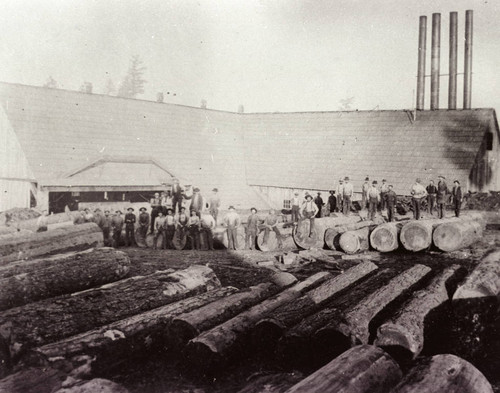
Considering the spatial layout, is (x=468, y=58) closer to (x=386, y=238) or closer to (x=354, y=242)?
(x=386, y=238)

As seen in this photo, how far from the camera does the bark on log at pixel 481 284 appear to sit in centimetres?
761

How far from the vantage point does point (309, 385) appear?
178 inches

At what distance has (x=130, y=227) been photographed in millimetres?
16641

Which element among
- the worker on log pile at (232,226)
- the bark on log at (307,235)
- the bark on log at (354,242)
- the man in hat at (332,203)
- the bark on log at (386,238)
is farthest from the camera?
the man in hat at (332,203)

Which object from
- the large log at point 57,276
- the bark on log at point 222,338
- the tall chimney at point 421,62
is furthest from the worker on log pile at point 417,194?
the tall chimney at point 421,62

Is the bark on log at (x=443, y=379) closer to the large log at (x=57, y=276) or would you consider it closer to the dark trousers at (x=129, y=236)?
the large log at (x=57, y=276)

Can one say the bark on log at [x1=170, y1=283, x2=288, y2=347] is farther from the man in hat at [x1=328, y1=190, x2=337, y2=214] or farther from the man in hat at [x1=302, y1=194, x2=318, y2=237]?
the man in hat at [x1=328, y1=190, x2=337, y2=214]

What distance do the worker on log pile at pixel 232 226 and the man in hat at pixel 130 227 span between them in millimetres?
3452

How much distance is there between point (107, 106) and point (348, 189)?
15.8 meters

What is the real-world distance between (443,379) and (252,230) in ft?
36.1

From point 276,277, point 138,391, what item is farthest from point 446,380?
point 276,277

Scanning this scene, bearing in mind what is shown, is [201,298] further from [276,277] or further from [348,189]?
[348,189]

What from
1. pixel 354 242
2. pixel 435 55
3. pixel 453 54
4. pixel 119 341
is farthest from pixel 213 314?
pixel 453 54

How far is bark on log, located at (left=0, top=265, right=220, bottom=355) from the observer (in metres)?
6.39
